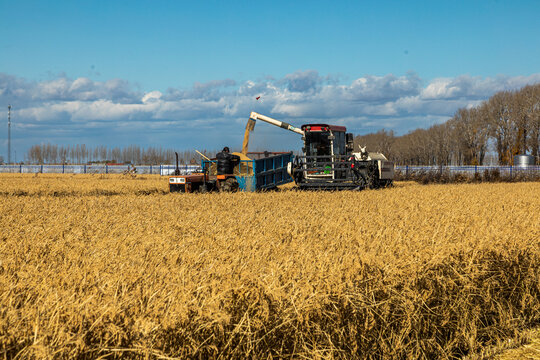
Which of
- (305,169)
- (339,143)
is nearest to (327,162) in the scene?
(305,169)

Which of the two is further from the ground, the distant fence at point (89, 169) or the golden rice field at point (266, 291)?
the distant fence at point (89, 169)

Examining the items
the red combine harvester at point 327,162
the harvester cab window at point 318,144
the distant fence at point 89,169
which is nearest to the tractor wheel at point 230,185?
the red combine harvester at point 327,162

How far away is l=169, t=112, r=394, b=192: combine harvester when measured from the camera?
61.8 ft

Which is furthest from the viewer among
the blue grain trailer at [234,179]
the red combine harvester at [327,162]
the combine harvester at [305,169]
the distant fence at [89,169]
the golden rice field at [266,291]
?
the distant fence at [89,169]

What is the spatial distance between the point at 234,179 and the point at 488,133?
74.3m

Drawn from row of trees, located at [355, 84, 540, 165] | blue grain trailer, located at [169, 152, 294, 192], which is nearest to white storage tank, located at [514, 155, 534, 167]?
row of trees, located at [355, 84, 540, 165]

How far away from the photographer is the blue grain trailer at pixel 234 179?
61.2 ft

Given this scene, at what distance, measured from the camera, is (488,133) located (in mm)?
82812

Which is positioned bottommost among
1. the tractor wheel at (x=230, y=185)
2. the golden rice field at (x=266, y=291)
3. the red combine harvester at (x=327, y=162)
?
the golden rice field at (x=266, y=291)

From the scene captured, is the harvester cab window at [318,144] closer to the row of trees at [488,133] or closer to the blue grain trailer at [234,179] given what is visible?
the blue grain trailer at [234,179]

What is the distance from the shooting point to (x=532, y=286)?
20.0ft

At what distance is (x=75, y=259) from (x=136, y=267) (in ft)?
3.14

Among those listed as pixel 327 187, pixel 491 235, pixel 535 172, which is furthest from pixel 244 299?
pixel 535 172

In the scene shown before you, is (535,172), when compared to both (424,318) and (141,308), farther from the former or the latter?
(141,308)
